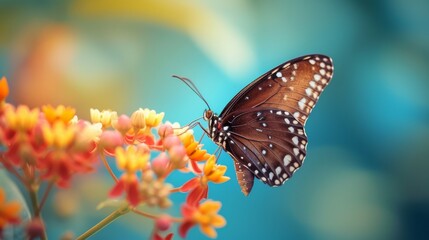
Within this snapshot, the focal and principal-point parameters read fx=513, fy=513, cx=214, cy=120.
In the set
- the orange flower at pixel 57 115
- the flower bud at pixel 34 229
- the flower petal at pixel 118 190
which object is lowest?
the flower bud at pixel 34 229

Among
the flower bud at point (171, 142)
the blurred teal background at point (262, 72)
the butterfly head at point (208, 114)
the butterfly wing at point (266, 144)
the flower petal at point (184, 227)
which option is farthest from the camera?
the blurred teal background at point (262, 72)

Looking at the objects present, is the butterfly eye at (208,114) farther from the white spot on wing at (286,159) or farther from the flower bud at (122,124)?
the flower bud at (122,124)

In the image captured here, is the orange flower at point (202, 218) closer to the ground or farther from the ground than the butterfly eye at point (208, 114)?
farther from the ground

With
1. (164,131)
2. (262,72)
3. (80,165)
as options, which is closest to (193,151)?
(164,131)

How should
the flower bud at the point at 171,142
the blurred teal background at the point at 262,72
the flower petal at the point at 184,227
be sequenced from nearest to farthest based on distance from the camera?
1. the flower petal at the point at 184,227
2. the flower bud at the point at 171,142
3. the blurred teal background at the point at 262,72

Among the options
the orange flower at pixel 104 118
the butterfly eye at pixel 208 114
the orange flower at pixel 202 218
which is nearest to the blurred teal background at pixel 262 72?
the butterfly eye at pixel 208 114

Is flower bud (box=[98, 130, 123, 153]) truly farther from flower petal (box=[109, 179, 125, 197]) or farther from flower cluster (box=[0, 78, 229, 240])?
flower petal (box=[109, 179, 125, 197])

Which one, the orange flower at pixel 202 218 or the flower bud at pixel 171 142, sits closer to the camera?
the orange flower at pixel 202 218

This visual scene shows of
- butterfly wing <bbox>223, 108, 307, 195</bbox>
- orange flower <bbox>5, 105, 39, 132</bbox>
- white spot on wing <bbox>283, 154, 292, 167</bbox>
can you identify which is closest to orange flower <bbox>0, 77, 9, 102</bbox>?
orange flower <bbox>5, 105, 39, 132</bbox>

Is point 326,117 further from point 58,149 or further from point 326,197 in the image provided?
point 58,149
